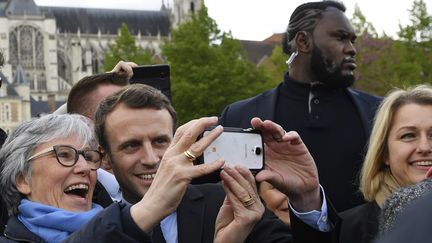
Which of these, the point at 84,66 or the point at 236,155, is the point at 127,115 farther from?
the point at 84,66

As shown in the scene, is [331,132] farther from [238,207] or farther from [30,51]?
[30,51]

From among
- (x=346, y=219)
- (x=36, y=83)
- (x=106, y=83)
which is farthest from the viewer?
(x=36, y=83)

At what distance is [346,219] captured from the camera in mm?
3982

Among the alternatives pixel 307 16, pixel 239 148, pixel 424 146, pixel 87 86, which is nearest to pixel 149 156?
pixel 239 148

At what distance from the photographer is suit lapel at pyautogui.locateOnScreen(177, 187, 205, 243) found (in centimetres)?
337

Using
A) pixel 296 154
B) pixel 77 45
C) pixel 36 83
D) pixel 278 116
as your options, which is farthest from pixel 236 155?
pixel 77 45

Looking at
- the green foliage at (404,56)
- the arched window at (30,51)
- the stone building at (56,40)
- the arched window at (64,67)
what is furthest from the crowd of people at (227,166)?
the arched window at (64,67)

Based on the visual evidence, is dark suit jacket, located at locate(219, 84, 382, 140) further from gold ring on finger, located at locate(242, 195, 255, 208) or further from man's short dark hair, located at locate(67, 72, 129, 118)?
gold ring on finger, located at locate(242, 195, 255, 208)

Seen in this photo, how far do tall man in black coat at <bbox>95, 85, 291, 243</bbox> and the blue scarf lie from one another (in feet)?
0.89

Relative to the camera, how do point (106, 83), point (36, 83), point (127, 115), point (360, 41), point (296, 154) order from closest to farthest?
point (296, 154)
point (127, 115)
point (106, 83)
point (360, 41)
point (36, 83)

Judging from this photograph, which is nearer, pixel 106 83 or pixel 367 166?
pixel 367 166

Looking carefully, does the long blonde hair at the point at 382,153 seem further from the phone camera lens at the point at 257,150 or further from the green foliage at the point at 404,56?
the green foliage at the point at 404,56

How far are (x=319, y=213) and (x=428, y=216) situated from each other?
179 cm

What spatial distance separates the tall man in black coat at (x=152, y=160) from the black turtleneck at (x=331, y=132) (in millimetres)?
1146
